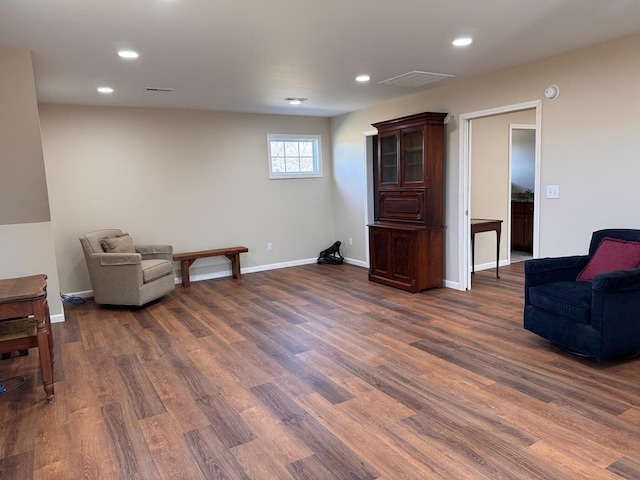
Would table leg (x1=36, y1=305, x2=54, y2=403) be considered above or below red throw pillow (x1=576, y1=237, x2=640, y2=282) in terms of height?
below

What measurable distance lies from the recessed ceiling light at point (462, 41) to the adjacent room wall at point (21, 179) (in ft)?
11.0

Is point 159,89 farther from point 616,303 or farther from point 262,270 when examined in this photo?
point 616,303

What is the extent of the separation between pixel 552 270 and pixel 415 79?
7.98 feet

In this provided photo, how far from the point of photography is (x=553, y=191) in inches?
159

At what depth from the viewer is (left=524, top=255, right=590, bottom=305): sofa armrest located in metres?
3.45

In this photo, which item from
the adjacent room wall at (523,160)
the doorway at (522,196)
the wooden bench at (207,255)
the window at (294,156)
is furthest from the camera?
the adjacent room wall at (523,160)

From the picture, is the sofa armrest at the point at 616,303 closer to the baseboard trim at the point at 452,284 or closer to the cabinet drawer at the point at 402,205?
the baseboard trim at the point at 452,284

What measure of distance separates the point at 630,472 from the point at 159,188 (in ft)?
18.5

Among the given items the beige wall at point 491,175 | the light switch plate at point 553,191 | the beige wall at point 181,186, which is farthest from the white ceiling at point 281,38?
the beige wall at point 491,175

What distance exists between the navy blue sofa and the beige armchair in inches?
153

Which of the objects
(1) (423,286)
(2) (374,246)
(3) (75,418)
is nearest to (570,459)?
(3) (75,418)

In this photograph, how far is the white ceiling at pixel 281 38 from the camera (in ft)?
8.76

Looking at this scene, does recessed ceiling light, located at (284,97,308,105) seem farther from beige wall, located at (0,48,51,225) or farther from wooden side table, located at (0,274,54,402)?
wooden side table, located at (0,274,54,402)

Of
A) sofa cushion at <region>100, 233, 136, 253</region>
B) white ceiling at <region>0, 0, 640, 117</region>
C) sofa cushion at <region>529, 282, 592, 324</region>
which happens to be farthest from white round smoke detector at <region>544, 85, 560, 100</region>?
sofa cushion at <region>100, 233, 136, 253</region>
